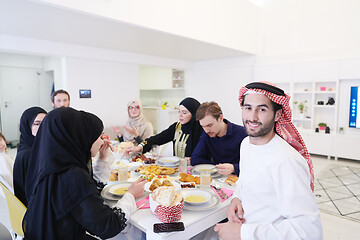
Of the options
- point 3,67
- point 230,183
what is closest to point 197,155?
point 230,183

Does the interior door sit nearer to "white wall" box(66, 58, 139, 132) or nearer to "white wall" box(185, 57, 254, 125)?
"white wall" box(66, 58, 139, 132)

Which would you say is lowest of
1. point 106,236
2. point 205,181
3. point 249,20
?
point 106,236

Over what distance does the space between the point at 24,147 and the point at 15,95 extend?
20.1 ft

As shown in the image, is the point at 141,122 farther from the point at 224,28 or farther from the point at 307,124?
the point at 307,124

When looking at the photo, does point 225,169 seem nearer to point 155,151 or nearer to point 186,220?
point 186,220

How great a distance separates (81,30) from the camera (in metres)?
3.91

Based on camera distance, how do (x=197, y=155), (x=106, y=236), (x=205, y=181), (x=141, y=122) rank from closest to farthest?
1. (x=106, y=236)
2. (x=205, y=181)
3. (x=197, y=155)
4. (x=141, y=122)

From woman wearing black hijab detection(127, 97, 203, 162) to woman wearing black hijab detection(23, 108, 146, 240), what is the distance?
136cm

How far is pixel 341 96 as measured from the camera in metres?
5.28

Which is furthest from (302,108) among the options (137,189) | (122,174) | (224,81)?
(137,189)

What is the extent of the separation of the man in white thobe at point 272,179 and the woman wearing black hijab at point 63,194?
0.62 meters

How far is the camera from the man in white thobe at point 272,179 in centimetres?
104

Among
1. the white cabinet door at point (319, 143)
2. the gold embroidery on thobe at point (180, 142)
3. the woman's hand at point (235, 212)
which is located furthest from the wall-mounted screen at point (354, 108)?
the woman's hand at point (235, 212)

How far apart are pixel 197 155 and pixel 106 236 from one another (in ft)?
4.09
